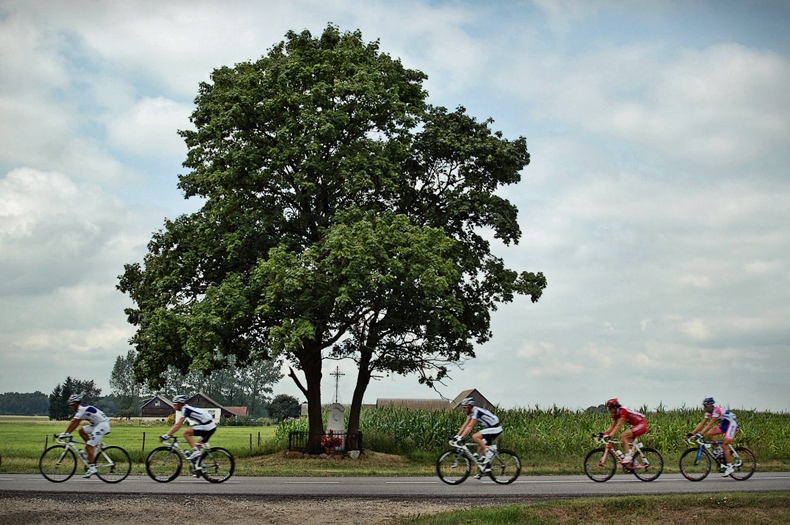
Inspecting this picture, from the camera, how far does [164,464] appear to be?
19.6 meters

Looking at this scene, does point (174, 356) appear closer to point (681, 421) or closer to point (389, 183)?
point (389, 183)

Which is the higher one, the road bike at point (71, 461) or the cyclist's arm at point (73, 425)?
the cyclist's arm at point (73, 425)

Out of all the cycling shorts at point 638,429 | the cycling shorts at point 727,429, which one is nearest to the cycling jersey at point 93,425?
the cycling shorts at point 638,429

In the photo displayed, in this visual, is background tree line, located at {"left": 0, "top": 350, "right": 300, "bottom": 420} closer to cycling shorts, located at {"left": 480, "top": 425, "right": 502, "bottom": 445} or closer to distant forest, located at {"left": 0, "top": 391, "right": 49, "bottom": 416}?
distant forest, located at {"left": 0, "top": 391, "right": 49, "bottom": 416}

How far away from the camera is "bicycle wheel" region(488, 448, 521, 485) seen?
20.0 m

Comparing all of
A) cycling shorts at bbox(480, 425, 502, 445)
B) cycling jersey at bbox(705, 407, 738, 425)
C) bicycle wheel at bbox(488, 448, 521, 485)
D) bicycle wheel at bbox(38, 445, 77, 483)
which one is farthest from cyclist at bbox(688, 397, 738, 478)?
bicycle wheel at bbox(38, 445, 77, 483)

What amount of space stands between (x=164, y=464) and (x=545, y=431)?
2020 cm

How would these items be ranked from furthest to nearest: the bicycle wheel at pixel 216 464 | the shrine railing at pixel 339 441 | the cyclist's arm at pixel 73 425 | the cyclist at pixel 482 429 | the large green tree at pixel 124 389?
1. the large green tree at pixel 124 389
2. the shrine railing at pixel 339 441
3. the bicycle wheel at pixel 216 464
4. the cyclist at pixel 482 429
5. the cyclist's arm at pixel 73 425

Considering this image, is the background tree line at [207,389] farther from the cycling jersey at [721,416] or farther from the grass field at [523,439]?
the cycling jersey at [721,416]

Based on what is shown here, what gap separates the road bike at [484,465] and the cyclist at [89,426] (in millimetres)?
8699

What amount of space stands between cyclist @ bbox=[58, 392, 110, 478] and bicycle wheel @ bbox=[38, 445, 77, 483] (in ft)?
1.54

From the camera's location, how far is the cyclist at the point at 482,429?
19234 millimetres

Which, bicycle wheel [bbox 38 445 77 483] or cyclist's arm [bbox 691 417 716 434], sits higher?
cyclist's arm [bbox 691 417 716 434]

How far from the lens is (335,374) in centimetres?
4250
